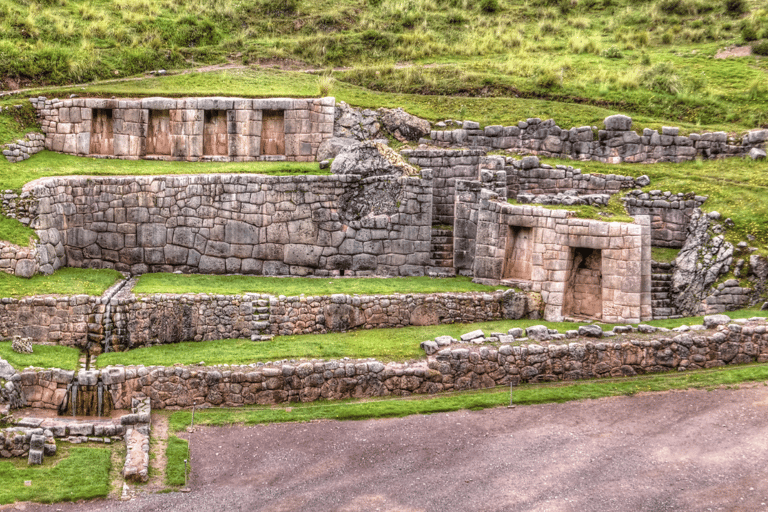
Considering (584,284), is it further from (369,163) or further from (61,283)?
(61,283)

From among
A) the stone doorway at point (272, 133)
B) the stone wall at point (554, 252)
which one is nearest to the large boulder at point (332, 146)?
the stone doorway at point (272, 133)

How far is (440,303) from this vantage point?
68.4 ft

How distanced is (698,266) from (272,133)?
12026 millimetres

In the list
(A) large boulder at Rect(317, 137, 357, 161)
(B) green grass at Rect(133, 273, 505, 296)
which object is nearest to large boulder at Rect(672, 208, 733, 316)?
(B) green grass at Rect(133, 273, 505, 296)

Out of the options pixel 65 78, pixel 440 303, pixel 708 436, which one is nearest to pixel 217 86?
pixel 65 78

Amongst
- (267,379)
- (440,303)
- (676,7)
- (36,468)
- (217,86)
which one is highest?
(676,7)

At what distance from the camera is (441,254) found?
24016 millimetres

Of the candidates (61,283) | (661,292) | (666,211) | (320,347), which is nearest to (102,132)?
(61,283)

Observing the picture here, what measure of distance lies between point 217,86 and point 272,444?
1489cm

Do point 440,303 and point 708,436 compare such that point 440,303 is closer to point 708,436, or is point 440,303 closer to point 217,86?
point 708,436

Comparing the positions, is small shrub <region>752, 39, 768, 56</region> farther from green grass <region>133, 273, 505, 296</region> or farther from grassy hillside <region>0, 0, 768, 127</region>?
green grass <region>133, 273, 505, 296</region>

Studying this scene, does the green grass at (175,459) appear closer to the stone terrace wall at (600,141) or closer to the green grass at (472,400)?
the green grass at (472,400)

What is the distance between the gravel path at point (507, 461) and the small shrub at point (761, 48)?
18.2 metres

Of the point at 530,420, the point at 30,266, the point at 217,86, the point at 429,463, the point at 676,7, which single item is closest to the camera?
the point at 429,463
